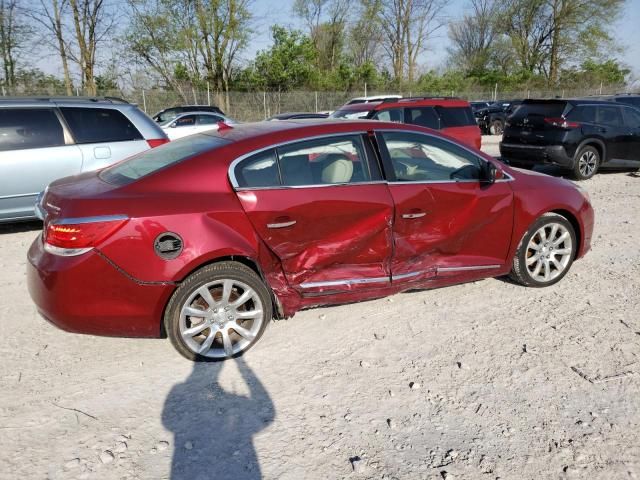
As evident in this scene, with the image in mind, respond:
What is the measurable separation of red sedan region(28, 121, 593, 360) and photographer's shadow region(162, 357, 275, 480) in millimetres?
273

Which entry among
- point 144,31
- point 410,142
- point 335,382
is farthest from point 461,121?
point 144,31

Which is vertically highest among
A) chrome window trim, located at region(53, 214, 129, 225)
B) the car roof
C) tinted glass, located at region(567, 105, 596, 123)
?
the car roof

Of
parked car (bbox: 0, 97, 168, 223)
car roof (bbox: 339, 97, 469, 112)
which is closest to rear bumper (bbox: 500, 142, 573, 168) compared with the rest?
car roof (bbox: 339, 97, 469, 112)

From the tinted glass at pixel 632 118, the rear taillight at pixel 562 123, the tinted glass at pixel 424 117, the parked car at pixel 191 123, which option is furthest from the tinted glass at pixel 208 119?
the tinted glass at pixel 632 118

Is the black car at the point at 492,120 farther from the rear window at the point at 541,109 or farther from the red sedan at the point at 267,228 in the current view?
the red sedan at the point at 267,228

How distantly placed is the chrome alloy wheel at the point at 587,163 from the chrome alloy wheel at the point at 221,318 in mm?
8862

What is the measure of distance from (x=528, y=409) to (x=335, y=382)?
44.5 inches

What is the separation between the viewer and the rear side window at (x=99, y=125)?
20.4ft

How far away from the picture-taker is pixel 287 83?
34.4 m

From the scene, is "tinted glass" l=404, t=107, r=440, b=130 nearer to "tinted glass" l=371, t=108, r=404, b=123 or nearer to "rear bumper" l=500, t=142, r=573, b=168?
"tinted glass" l=371, t=108, r=404, b=123

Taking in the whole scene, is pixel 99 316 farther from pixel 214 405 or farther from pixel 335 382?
pixel 335 382

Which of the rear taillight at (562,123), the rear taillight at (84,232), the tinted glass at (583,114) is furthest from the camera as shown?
the tinted glass at (583,114)

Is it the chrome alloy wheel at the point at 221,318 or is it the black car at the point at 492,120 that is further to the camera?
the black car at the point at 492,120

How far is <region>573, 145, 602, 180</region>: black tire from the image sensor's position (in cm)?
988
